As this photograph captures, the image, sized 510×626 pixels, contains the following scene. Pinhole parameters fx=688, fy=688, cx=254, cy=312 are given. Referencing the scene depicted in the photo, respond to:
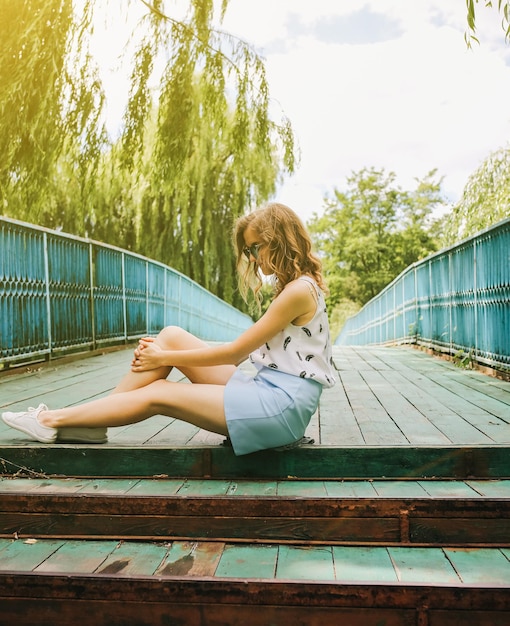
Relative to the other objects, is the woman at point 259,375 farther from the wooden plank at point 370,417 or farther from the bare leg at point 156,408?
the wooden plank at point 370,417

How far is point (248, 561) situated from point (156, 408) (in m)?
0.82

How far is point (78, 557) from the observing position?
2.50m

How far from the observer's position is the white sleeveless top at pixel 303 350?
2.90m

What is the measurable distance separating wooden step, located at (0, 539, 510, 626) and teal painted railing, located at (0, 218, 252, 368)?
12.3 feet

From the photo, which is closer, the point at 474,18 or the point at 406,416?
the point at 406,416

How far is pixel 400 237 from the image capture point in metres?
42.1

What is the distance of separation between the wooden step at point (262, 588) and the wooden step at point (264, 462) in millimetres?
465

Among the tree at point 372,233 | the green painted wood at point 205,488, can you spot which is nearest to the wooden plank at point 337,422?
the green painted wood at point 205,488

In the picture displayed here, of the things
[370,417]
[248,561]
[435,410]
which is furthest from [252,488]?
[435,410]

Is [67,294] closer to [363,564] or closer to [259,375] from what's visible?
[259,375]

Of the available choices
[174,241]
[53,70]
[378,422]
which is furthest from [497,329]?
[174,241]

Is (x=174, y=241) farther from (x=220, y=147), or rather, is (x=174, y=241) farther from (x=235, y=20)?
(x=235, y=20)

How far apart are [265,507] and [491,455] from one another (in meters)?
0.99

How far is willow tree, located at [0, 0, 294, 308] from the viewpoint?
23.3 ft
